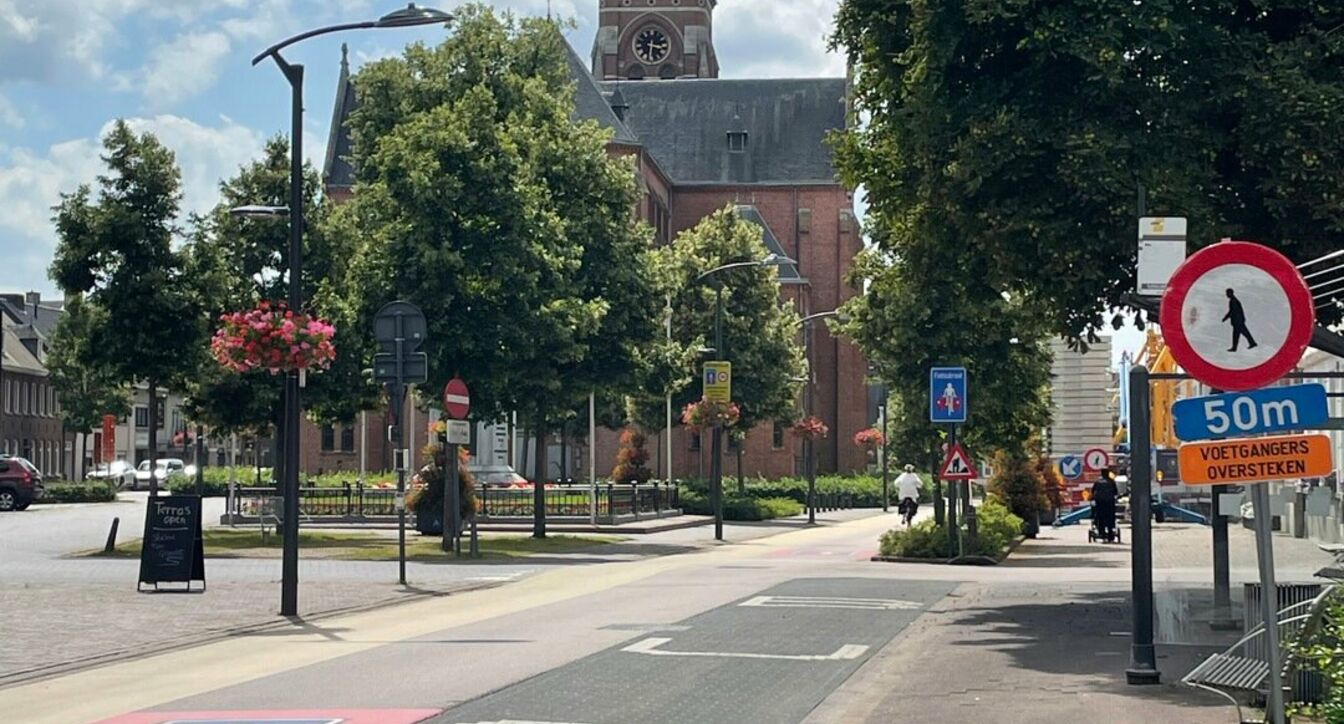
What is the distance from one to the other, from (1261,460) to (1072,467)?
46.4 meters

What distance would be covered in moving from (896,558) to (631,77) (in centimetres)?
8458

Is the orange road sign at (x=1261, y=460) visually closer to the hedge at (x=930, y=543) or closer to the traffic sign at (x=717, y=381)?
the hedge at (x=930, y=543)

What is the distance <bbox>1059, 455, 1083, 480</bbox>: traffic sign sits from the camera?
53.6 m

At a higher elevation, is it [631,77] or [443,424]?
[631,77]

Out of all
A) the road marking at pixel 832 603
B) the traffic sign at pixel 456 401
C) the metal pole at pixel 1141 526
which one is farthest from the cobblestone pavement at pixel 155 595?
the metal pole at pixel 1141 526

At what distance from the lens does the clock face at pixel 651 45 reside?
113812 mm

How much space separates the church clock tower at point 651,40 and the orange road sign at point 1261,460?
106 m

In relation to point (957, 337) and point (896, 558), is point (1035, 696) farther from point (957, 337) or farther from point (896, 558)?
point (957, 337)

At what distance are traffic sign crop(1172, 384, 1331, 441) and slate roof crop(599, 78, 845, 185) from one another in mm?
92770

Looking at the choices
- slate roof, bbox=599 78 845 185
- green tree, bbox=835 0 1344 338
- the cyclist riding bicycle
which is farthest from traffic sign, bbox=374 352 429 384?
slate roof, bbox=599 78 845 185

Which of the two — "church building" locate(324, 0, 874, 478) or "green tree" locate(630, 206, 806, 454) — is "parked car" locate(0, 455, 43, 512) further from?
"church building" locate(324, 0, 874, 478)

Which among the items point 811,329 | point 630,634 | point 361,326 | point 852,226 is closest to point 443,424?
point 361,326

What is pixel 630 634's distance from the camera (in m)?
17.1

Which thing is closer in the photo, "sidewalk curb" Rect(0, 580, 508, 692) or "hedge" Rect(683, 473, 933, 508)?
"sidewalk curb" Rect(0, 580, 508, 692)
